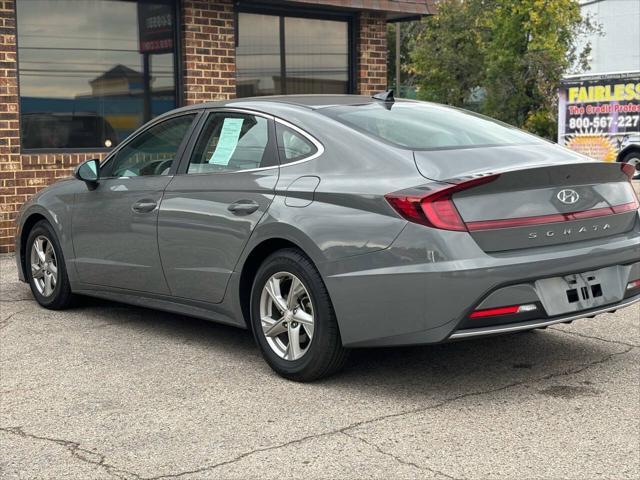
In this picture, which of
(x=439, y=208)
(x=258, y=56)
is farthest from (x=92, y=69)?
(x=439, y=208)

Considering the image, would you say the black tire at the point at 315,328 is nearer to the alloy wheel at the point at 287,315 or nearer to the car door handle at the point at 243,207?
the alloy wheel at the point at 287,315

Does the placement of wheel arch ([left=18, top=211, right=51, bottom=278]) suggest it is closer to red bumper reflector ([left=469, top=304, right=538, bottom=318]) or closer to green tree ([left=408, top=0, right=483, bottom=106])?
red bumper reflector ([left=469, top=304, right=538, bottom=318])

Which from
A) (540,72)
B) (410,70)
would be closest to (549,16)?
(540,72)

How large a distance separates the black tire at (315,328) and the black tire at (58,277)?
2302mm

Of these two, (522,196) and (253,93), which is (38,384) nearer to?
(522,196)

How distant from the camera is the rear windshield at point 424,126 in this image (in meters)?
5.04

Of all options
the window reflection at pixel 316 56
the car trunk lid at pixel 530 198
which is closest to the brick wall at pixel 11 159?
the window reflection at pixel 316 56

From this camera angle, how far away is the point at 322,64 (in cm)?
1293

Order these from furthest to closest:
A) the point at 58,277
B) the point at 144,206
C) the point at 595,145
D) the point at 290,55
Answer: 1. the point at 595,145
2. the point at 290,55
3. the point at 58,277
4. the point at 144,206

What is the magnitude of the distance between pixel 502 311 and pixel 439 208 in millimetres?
582

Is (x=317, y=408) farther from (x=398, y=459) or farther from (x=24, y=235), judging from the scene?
(x=24, y=235)

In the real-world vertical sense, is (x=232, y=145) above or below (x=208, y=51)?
below

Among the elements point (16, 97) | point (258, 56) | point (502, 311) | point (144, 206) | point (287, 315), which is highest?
point (258, 56)

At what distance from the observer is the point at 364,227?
15.2 ft
